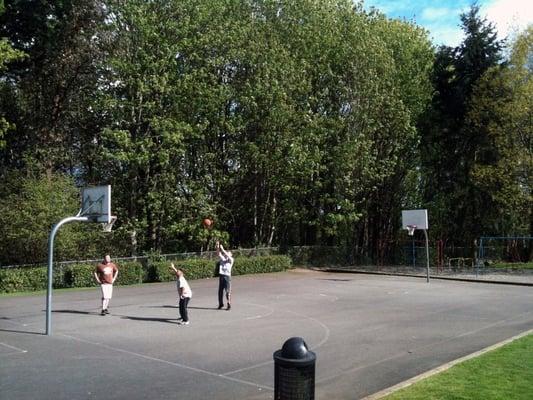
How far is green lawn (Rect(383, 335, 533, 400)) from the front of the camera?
300 inches

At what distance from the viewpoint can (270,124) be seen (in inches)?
1339

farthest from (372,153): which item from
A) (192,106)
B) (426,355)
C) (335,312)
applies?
(426,355)

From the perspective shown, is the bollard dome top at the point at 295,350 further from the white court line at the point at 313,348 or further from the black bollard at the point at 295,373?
the white court line at the point at 313,348

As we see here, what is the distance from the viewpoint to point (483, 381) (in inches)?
328

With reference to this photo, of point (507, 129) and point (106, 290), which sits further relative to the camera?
point (507, 129)

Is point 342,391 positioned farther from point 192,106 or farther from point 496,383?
point 192,106

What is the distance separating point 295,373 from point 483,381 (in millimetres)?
3545

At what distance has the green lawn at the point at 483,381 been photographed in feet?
25.0

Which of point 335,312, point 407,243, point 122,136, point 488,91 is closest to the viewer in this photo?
point 335,312

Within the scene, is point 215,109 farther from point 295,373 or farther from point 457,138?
point 295,373

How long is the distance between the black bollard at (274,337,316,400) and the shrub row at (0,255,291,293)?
2079 cm

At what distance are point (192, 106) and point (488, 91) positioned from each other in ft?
67.9

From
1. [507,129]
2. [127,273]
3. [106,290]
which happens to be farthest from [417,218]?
[106,290]

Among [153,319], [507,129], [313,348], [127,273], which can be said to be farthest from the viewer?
[507,129]
